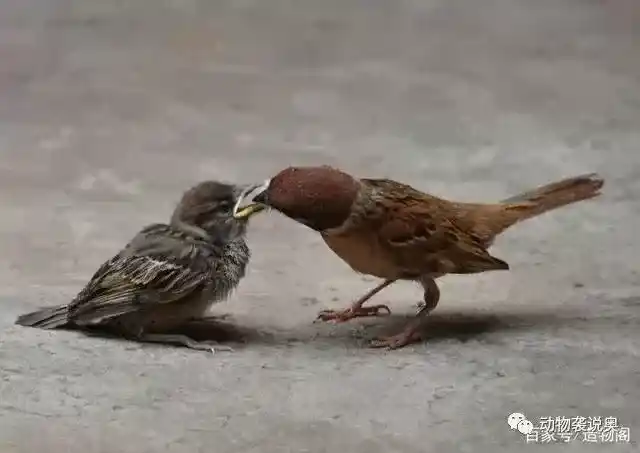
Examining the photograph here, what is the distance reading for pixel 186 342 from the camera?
2887mm

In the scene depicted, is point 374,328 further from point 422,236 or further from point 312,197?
point 312,197

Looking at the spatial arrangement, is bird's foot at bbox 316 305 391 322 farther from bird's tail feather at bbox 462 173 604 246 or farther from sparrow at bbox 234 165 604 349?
bird's tail feather at bbox 462 173 604 246

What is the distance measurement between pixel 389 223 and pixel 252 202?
39cm

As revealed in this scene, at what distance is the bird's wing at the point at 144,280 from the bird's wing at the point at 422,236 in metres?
0.53

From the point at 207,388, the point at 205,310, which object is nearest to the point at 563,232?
the point at 205,310

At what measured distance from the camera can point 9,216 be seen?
4.32 m

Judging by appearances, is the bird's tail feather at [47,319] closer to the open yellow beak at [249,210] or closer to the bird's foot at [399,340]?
the open yellow beak at [249,210]

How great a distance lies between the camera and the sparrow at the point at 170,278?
113 inches

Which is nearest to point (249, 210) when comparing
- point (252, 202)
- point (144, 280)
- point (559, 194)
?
point (252, 202)

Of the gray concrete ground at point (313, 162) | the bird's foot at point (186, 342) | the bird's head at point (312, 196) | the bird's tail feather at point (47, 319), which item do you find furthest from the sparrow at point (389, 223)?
the bird's tail feather at point (47, 319)

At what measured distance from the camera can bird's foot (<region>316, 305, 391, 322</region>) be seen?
10.4ft

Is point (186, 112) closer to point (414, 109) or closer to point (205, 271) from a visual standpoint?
point (414, 109)

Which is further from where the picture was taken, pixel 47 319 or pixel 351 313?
pixel 351 313

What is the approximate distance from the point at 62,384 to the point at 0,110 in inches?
132
